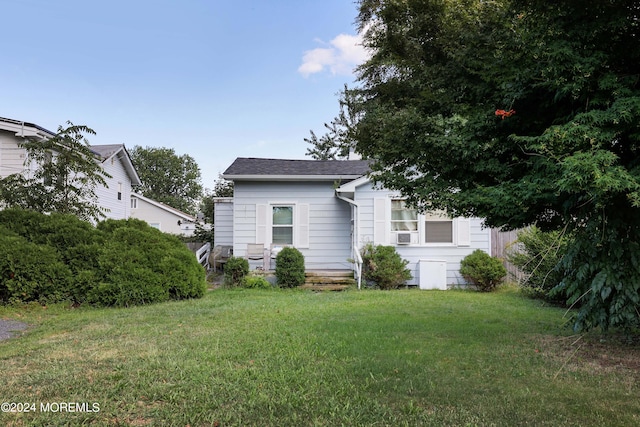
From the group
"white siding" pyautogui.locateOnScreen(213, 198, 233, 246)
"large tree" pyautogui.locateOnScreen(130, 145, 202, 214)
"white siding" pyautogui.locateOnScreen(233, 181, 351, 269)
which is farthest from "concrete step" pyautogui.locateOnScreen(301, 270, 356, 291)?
"large tree" pyautogui.locateOnScreen(130, 145, 202, 214)

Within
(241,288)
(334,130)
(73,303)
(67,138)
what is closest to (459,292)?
(241,288)

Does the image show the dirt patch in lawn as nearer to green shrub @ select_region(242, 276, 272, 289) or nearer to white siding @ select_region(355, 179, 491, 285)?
white siding @ select_region(355, 179, 491, 285)

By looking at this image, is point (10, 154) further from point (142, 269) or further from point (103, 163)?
point (142, 269)

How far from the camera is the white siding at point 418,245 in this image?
1069 centimetres

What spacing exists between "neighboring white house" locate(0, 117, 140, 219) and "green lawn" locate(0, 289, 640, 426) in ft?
20.3

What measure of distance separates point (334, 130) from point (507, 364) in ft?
87.3

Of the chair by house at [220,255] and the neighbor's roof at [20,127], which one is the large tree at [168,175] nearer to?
the chair by house at [220,255]

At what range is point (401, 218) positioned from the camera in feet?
35.7

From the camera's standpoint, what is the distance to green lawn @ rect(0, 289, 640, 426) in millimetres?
2572

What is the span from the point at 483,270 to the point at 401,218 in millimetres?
2545

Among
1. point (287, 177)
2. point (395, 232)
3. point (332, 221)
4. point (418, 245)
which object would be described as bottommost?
point (418, 245)

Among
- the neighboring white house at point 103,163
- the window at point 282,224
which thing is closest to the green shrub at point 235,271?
the window at point 282,224

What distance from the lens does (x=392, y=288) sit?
10.3 metres

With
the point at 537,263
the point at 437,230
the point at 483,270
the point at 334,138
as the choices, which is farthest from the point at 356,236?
the point at 334,138
